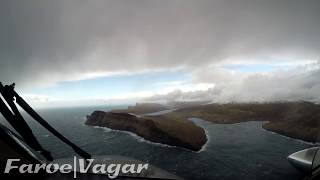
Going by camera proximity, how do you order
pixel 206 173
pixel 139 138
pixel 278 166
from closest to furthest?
pixel 206 173 → pixel 278 166 → pixel 139 138

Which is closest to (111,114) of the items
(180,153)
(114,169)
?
(180,153)

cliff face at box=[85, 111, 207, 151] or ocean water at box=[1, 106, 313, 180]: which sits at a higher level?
cliff face at box=[85, 111, 207, 151]

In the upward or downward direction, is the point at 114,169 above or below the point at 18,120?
below

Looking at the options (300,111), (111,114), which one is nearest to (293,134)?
(300,111)

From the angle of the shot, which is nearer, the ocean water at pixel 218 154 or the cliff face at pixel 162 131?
the ocean water at pixel 218 154

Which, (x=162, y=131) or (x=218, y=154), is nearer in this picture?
(x=218, y=154)

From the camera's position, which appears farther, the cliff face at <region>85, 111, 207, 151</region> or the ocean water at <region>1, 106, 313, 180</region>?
the cliff face at <region>85, 111, 207, 151</region>

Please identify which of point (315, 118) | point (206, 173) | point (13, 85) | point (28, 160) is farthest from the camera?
point (315, 118)

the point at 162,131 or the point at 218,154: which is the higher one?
the point at 162,131

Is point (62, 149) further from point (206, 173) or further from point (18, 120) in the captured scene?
point (18, 120)

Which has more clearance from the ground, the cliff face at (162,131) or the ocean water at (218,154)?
the cliff face at (162,131)

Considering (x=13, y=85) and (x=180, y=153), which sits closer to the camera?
(x=13, y=85)
